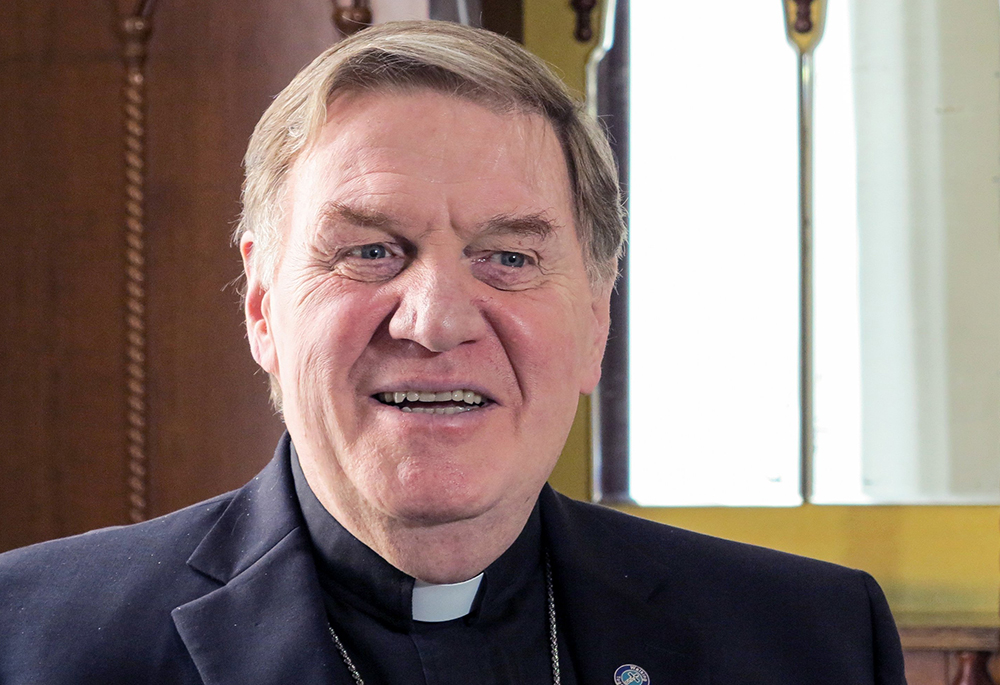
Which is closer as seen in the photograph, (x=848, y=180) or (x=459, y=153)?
(x=459, y=153)

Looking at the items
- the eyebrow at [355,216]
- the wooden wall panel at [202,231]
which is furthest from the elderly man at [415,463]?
the wooden wall panel at [202,231]

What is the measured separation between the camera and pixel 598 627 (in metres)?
1.38

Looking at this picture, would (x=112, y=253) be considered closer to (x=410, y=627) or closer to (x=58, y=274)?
(x=58, y=274)

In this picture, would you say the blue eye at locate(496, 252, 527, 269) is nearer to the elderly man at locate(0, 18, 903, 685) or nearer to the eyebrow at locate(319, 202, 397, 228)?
the elderly man at locate(0, 18, 903, 685)

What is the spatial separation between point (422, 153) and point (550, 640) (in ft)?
2.20

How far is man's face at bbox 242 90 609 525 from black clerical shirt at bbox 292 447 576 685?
0.09 metres

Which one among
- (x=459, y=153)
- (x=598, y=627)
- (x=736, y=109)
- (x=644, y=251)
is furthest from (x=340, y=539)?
(x=736, y=109)

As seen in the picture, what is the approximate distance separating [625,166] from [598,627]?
2100 millimetres

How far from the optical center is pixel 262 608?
126cm

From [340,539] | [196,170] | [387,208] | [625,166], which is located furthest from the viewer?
[625,166]

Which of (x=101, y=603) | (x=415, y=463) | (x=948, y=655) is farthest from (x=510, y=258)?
(x=948, y=655)

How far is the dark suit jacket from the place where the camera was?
1217 millimetres

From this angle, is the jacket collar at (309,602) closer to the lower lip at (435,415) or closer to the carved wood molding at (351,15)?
the lower lip at (435,415)

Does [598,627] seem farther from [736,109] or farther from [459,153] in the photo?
[736,109]
